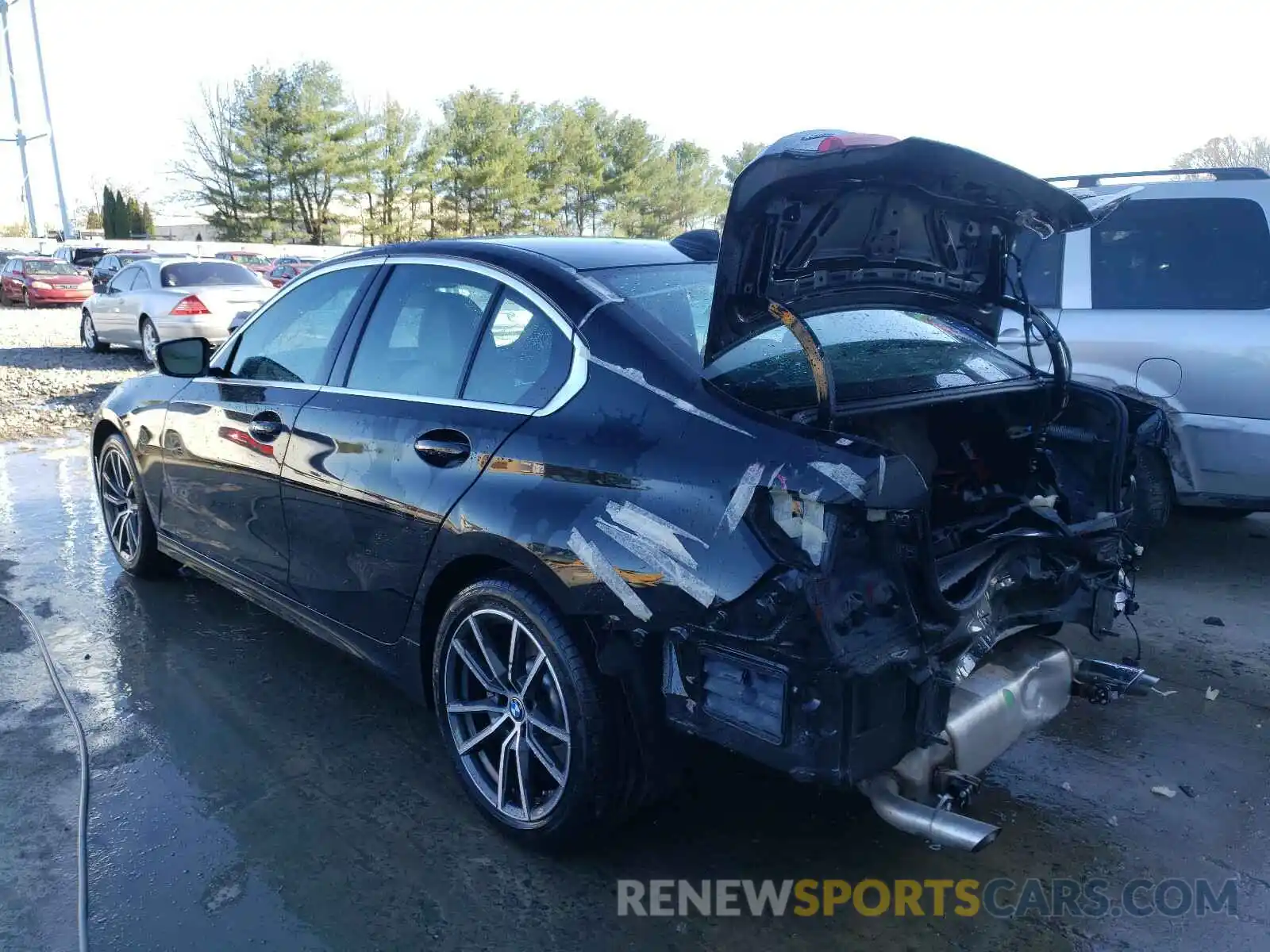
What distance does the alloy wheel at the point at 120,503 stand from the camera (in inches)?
208

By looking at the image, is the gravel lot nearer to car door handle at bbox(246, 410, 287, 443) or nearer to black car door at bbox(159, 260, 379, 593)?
black car door at bbox(159, 260, 379, 593)

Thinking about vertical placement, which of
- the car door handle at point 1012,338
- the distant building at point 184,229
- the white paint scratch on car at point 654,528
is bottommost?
the white paint scratch on car at point 654,528

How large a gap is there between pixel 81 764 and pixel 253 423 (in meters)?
1.38

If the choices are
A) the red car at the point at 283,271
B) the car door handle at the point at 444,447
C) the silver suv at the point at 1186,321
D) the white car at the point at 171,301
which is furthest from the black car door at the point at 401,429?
the red car at the point at 283,271

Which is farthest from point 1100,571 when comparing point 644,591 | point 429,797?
point 429,797

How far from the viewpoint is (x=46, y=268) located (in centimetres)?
2745

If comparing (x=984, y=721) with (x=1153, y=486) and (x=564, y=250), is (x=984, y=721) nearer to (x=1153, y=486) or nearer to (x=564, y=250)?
(x=564, y=250)

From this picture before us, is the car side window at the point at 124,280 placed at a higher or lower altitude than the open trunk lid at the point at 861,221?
lower

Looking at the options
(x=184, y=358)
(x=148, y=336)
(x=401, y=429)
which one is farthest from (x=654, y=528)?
(x=148, y=336)

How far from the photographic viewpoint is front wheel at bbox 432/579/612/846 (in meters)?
2.72

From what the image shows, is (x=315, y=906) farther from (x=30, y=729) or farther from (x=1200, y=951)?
(x=1200, y=951)

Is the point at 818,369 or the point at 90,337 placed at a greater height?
the point at 818,369

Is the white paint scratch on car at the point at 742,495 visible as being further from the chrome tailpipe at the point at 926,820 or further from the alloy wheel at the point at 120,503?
the alloy wheel at the point at 120,503

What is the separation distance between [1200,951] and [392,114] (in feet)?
178
